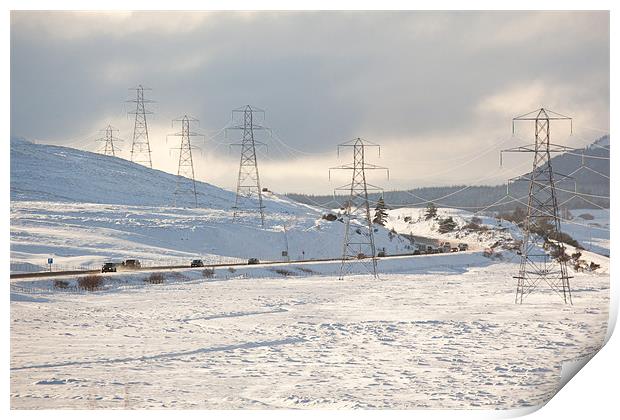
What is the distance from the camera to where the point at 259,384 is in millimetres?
25078

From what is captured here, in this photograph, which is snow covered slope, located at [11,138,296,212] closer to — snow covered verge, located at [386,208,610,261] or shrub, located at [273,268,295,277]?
snow covered verge, located at [386,208,610,261]

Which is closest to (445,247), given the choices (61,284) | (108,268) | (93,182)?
(93,182)

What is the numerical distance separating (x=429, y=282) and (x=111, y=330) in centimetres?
3442

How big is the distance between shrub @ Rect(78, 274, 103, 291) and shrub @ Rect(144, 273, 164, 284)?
487 centimetres

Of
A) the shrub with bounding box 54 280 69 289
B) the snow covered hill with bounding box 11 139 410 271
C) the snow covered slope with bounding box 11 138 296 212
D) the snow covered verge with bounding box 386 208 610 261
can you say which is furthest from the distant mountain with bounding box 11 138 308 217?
the shrub with bounding box 54 280 69 289

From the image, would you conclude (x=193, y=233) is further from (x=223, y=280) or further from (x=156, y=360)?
(x=156, y=360)

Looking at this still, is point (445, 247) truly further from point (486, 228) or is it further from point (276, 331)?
point (276, 331)

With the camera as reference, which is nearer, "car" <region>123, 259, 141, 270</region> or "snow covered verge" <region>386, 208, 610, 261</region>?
"car" <region>123, 259, 141, 270</region>

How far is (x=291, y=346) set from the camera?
31.8 m

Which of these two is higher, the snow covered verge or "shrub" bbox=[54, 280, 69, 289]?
the snow covered verge

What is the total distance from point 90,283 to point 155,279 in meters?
6.80

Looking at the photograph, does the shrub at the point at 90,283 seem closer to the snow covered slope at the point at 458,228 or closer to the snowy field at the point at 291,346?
the snowy field at the point at 291,346

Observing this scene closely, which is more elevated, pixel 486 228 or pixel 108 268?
pixel 486 228

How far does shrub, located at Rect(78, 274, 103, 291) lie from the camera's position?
50.8 meters
